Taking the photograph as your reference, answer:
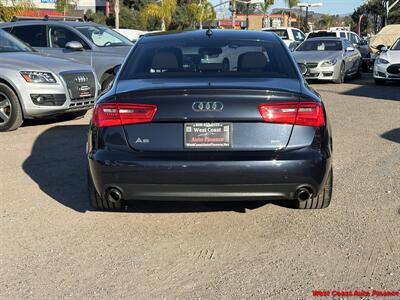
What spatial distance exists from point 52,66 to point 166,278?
5.92 metres

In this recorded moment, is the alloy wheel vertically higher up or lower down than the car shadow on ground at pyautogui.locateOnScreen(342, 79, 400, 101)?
higher up

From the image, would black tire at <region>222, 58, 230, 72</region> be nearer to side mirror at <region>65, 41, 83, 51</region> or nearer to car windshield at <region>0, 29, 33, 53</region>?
car windshield at <region>0, 29, 33, 53</region>

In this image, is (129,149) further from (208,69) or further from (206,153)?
(208,69)

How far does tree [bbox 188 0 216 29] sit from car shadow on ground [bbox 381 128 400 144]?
45.7 meters

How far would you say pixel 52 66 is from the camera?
868 cm

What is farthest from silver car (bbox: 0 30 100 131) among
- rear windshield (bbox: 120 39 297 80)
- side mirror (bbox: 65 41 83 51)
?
rear windshield (bbox: 120 39 297 80)

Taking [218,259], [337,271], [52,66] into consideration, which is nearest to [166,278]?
[218,259]

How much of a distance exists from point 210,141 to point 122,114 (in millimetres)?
675

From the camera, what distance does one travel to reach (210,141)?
3.92 meters

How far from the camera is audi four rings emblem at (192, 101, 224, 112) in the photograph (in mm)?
3891

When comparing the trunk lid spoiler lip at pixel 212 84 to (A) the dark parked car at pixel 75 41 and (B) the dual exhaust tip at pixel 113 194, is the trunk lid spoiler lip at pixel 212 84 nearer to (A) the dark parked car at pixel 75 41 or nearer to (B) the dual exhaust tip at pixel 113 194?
(B) the dual exhaust tip at pixel 113 194

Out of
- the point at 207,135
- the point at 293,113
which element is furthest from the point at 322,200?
the point at 207,135

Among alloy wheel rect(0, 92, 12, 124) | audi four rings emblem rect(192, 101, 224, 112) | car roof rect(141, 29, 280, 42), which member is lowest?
alloy wheel rect(0, 92, 12, 124)

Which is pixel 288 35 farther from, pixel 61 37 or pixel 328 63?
pixel 61 37
